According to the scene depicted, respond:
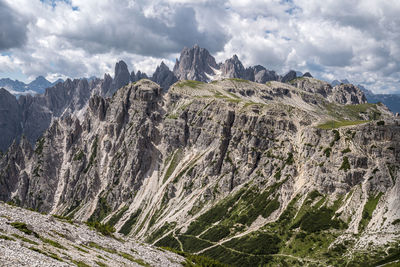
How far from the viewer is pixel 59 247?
58656 millimetres

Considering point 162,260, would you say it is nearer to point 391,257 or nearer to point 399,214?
point 391,257

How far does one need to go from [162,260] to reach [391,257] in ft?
470

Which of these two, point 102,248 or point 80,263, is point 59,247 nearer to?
point 80,263

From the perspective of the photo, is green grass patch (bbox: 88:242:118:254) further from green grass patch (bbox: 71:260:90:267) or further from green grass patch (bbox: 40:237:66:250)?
green grass patch (bbox: 71:260:90:267)

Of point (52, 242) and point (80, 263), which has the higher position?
point (52, 242)

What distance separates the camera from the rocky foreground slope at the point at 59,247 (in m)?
45.6

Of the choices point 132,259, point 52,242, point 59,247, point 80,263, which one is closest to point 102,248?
point 132,259

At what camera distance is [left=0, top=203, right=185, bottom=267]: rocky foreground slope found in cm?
4555

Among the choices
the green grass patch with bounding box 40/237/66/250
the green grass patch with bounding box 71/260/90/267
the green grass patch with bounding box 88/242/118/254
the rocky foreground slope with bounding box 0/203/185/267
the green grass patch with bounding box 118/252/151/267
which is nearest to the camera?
the rocky foreground slope with bounding box 0/203/185/267

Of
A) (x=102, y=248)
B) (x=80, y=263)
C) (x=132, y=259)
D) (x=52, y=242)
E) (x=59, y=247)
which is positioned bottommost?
(x=132, y=259)

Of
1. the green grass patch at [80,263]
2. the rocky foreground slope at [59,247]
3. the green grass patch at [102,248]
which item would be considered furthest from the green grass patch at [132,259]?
the green grass patch at [80,263]

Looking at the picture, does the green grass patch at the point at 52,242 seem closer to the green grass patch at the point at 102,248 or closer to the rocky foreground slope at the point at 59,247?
the rocky foreground slope at the point at 59,247

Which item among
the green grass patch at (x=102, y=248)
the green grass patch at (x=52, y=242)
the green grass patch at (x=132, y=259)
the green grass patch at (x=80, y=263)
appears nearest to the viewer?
the green grass patch at (x=80, y=263)

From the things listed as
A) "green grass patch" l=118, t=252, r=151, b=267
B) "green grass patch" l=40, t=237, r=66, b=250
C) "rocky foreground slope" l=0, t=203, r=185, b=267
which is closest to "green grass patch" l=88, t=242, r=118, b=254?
"rocky foreground slope" l=0, t=203, r=185, b=267
